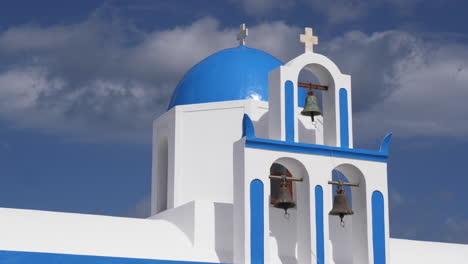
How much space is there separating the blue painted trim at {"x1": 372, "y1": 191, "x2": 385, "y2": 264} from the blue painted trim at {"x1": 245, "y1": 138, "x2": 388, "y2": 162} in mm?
645

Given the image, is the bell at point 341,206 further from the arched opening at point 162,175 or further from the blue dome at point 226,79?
the arched opening at point 162,175

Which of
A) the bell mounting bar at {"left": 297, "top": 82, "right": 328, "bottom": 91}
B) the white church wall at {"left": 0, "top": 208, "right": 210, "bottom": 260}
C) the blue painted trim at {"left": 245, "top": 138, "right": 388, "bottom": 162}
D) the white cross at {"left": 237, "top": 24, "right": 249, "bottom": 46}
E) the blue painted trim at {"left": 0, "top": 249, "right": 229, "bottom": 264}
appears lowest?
the blue painted trim at {"left": 0, "top": 249, "right": 229, "bottom": 264}

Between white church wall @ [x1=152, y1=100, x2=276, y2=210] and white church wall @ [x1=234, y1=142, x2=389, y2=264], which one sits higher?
white church wall @ [x1=152, y1=100, x2=276, y2=210]

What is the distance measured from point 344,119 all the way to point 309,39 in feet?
5.11

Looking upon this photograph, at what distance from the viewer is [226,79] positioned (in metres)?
A: 16.0

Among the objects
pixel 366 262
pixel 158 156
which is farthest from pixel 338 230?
pixel 158 156

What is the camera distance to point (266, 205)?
42.3 ft

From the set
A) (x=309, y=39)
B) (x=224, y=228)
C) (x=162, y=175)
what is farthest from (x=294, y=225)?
(x=162, y=175)

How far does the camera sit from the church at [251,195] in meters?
12.5

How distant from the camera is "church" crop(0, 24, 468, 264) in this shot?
12.5 meters

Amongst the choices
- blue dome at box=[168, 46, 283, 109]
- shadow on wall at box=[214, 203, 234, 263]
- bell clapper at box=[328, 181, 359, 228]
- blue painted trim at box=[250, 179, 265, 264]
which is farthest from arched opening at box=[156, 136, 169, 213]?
bell clapper at box=[328, 181, 359, 228]

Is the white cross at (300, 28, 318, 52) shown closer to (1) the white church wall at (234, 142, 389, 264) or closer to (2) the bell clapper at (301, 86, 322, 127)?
(2) the bell clapper at (301, 86, 322, 127)

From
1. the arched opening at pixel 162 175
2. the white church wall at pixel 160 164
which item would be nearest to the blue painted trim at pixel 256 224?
the white church wall at pixel 160 164

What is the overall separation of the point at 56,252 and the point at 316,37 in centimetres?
595
